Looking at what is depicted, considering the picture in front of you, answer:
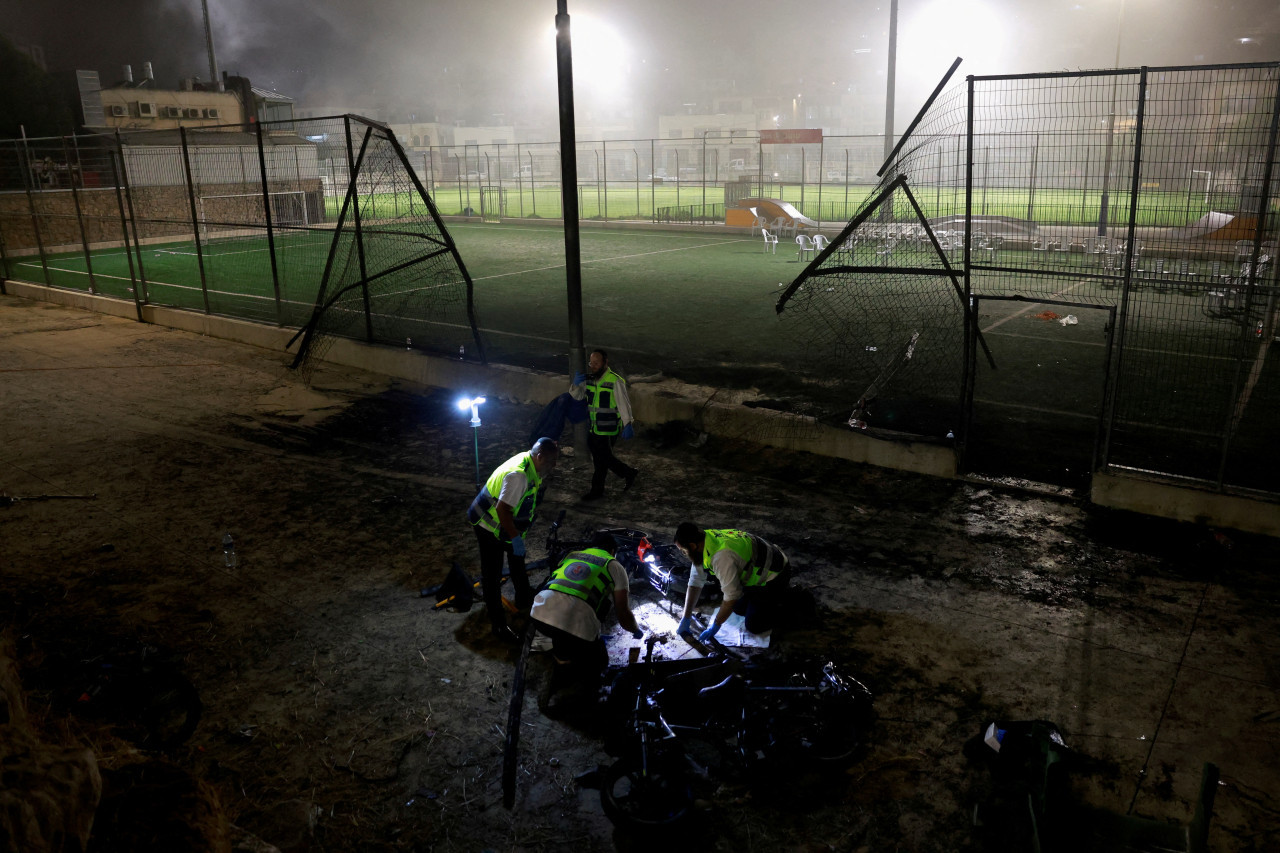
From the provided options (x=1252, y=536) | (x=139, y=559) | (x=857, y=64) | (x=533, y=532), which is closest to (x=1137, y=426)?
(x=1252, y=536)

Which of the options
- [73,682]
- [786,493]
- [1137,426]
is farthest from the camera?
[1137,426]

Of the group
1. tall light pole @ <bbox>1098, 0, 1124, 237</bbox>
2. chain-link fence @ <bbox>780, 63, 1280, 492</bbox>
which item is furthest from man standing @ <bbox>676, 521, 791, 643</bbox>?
tall light pole @ <bbox>1098, 0, 1124, 237</bbox>

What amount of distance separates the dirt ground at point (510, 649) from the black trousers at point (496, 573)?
252 mm

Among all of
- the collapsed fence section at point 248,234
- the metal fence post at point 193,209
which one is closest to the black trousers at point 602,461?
the collapsed fence section at point 248,234

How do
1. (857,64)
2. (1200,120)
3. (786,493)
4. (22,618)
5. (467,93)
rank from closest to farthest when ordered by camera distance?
(22,618) < (1200,120) < (786,493) < (467,93) < (857,64)

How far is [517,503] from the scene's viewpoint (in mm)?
6566

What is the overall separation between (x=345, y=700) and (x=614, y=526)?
322 cm

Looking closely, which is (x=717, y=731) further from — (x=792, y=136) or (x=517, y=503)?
(x=792, y=136)

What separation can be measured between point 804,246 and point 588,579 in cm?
2135

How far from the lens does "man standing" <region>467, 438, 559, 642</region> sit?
6.57 m

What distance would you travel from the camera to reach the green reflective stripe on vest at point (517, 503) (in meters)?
Answer: 6.63

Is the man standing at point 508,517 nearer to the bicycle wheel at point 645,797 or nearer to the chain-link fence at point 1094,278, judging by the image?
the bicycle wheel at point 645,797

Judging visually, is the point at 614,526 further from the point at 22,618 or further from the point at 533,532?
the point at 22,618

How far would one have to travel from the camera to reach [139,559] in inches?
314
